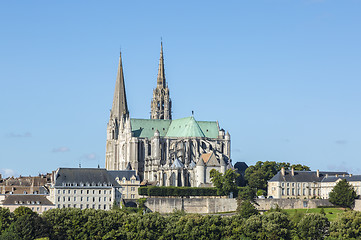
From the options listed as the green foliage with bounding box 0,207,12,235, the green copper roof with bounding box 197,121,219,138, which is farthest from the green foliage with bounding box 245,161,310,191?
the green foliage with bounding box 0,207,12,235

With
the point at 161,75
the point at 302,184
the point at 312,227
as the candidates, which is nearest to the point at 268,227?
the point at 312,227

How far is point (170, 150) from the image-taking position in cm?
15900

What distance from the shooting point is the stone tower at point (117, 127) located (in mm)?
166500

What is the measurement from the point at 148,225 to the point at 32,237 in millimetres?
13790

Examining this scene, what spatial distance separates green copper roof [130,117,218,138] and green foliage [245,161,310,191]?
50.5ft

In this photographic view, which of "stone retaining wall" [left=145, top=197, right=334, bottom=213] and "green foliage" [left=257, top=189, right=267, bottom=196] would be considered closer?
"stone retaining wall" [left=145, top=197, right=334, bottom=213]

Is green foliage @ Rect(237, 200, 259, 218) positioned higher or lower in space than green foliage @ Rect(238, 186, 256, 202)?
lower

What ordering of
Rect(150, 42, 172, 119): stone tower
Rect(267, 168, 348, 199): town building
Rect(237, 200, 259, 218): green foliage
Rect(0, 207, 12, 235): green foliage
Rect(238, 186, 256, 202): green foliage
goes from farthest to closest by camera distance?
1. Rect(150, 42, 172, 119): stone tower
2. Rect(267, 168, 348, 199): town building
3. Rect(238, 186, 256, 202): green foliage
4. Rect(237, 200, 259, 218): green foliage
5. Rect(0, 207, 12, 235): green foliage

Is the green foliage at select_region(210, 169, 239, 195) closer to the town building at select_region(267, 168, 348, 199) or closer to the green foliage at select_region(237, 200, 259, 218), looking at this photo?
the town building at select_region(267, 168, 348, 199)

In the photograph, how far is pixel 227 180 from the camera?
140m

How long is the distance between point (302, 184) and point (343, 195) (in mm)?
10572

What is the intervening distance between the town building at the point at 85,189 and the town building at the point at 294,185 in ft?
82.4

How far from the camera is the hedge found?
448 feet

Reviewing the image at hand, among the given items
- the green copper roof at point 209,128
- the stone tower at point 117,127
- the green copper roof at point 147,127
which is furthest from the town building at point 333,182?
the stone tower at point 117,127
